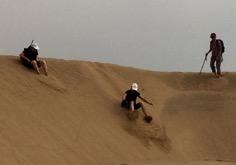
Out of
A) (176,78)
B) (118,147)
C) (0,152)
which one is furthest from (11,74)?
(176,78)

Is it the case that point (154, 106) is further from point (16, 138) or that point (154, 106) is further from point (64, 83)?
point (16, 138)

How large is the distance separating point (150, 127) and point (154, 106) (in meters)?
2.68

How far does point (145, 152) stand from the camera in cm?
1482

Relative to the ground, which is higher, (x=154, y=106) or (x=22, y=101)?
(x=154, y=106)

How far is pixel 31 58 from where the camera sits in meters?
16.0

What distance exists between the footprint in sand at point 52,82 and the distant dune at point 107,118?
0.11 feet

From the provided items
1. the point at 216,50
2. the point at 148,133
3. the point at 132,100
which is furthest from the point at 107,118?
the point at 216,50

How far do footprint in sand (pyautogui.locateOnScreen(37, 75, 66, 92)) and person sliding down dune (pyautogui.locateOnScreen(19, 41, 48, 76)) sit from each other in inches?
9.7

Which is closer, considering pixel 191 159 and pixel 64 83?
pixel 191 159

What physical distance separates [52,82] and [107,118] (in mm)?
1752

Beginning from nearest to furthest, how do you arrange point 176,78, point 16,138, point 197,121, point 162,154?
point 16,138 < point 162,154 < point 197,121 < point 176,78

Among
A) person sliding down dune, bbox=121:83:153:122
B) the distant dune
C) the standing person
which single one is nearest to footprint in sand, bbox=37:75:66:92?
the distant dune

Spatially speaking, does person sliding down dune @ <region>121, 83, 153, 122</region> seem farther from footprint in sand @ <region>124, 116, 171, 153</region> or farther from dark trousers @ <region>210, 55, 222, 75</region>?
dark trousers @ <region>210, 55, 222, 75</region>

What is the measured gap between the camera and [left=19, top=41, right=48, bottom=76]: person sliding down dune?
51.9 feet
